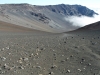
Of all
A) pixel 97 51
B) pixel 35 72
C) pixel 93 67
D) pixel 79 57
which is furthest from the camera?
pixel 97 51

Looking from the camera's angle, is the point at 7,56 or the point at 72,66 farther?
the point at 7,56

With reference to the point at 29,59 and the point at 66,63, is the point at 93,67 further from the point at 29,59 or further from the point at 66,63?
the point at 29,59

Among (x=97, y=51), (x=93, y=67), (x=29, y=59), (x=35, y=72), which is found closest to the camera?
(x=35, y=72)

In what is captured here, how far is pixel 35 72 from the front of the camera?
40.1ft

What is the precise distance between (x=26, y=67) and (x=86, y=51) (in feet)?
21.6

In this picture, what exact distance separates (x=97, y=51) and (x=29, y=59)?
20.5 ft

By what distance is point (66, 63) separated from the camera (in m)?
14.3

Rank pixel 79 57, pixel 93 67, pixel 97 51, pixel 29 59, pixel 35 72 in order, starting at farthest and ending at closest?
pixel 97 51, pixel 79 57, pixel 29 59, pixel 93 67, pixel 35 72

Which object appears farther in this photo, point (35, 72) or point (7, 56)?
point (7, 56)

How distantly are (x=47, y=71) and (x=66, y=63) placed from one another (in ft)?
7.32

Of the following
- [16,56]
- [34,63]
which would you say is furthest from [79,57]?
[16,56]

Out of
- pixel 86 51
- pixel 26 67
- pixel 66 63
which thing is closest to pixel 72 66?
pixel 66 63

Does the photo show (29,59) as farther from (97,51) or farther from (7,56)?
(97,51)

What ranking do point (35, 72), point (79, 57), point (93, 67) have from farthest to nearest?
1. point (79, 57)
2. point (93, 67)
3. point (35, 72)
